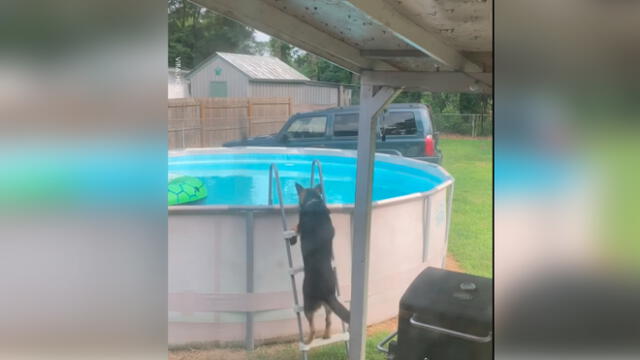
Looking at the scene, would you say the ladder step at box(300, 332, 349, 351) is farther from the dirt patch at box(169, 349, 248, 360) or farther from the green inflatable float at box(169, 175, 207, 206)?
the green inflatable float at box(169, 175, 207, 206)

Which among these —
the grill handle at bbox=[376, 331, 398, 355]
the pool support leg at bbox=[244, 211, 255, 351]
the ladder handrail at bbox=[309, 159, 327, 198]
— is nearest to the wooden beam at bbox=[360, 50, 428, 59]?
the ladder handrail at bbox=[309, 159, 327, 198]

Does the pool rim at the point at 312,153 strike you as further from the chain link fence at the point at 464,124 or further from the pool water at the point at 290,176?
the chain link fence at the point at 464,124

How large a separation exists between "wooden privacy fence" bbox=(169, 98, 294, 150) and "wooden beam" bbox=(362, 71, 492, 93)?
0.29 meters

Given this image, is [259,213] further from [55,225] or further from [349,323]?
[55,225]

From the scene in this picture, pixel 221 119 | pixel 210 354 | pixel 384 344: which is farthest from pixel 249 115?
pixel 384 344

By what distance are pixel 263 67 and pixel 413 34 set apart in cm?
43

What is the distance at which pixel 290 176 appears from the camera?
1449 millimetres

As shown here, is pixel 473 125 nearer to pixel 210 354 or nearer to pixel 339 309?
pixel 339 309

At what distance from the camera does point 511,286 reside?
0.77 meters

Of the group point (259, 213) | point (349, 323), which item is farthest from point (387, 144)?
point (349, 323)

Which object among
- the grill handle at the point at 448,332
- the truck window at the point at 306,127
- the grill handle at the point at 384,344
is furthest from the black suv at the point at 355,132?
the grill handle at the point at 384,344

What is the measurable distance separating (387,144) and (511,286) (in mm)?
748

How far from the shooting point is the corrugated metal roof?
1.20 meters

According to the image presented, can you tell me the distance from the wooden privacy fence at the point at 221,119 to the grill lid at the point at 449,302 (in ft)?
2.13
